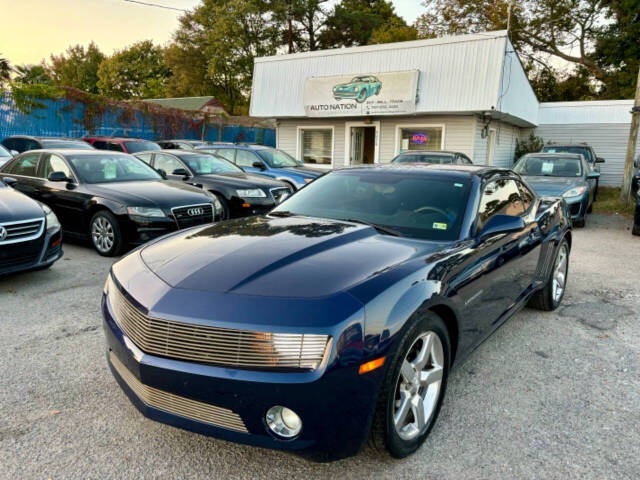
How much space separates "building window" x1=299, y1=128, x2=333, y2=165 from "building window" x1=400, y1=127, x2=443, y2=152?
302 cm

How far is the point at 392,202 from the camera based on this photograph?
139 inches

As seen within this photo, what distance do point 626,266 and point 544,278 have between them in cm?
348

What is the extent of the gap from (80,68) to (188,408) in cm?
8224

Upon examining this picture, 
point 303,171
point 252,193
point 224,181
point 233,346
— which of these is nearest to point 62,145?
point 224,181

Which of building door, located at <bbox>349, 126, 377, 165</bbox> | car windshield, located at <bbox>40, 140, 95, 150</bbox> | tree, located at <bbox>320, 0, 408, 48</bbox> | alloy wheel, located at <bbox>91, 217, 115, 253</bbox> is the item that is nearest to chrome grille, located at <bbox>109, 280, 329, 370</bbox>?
alloy wheel, located at <bbox>91, 217, 115, 253</bbox>

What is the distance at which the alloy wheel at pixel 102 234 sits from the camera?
6.59m

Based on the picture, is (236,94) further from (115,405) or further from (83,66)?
(115,405)

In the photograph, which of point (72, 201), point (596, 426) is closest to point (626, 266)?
point (596, 426)

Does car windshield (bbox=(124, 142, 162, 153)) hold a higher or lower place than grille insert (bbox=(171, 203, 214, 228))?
higher

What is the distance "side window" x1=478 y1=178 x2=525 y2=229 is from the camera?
3501 mm

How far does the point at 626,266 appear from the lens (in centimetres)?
702

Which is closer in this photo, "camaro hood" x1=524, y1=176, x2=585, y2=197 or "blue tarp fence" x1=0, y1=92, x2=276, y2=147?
"camaro hood" x1=524, y1=176, x2=585, y2=197

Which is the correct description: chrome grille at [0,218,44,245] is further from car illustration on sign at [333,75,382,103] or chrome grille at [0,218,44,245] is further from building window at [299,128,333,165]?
building window at [299,128,333,165]

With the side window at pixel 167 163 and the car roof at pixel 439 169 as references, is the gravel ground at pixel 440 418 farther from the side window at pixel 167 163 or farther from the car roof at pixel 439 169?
the side window at pixel 167 163
